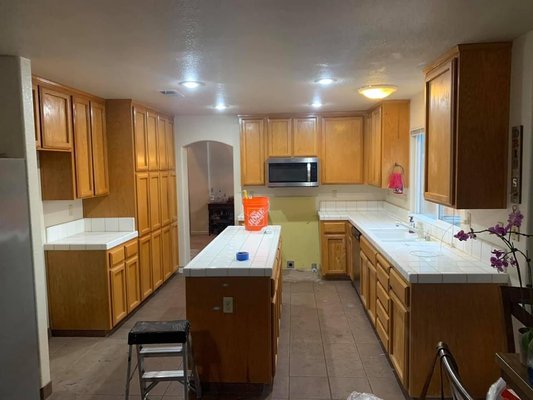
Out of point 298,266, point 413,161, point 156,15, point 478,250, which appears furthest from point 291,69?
point 298,266

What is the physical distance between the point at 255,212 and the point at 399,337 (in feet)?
5.93

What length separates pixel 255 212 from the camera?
158 inches

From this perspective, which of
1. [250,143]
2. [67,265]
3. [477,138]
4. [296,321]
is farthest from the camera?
[250,143]

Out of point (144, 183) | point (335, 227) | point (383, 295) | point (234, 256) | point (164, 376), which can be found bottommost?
point (164, 376)

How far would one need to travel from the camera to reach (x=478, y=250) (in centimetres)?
284

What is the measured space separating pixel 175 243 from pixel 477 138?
4.25 metres

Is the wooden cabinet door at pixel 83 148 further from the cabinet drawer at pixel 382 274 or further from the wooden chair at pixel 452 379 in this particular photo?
the wooden chair at pixel 452 379

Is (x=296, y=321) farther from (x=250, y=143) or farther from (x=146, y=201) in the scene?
(x=250, y=143)

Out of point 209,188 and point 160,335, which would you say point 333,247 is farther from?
point 209,188

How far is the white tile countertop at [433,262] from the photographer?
98.0 inches

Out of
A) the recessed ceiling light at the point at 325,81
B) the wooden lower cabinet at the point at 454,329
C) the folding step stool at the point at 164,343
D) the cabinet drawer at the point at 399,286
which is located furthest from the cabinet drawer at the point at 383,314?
the recessed ceiling light at the point at 325,81

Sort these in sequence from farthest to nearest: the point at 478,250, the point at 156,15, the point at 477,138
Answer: the point at 478,250 → the point at 477,138 → the point at 156,15

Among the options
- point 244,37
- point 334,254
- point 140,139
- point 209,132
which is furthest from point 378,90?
point 209,132

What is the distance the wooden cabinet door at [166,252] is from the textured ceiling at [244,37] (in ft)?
7.39
